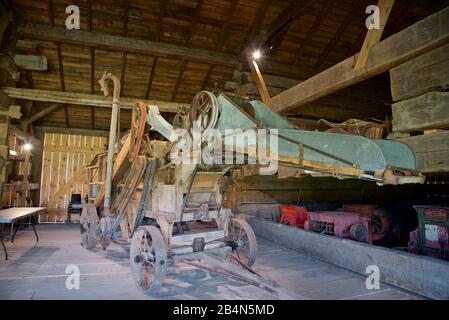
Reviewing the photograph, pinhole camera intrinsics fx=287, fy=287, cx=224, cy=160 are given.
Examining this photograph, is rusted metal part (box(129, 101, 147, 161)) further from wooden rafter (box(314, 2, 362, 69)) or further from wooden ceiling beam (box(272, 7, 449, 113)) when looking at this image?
wooden rafter (box(314, 2, 362, 69))

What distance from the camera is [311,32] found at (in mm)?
8586

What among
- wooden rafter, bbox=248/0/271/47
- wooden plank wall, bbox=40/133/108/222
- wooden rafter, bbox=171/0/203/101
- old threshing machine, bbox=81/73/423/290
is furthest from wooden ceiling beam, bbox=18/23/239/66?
wooden plank wall, bbox=40/133/108/222

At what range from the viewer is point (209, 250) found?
4488 millimetres

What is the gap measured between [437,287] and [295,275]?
198cm

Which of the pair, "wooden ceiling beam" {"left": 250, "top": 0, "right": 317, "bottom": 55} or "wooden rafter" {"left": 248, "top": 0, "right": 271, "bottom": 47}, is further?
"wooden rafter" {"left": 248, "top": 0, "right": 271, "bottom": 47}

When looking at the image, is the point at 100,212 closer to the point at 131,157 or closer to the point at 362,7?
the point at 131,157

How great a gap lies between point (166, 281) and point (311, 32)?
7849 mm

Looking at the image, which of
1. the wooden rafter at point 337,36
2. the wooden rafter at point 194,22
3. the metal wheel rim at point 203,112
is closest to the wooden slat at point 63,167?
the wooden rafter at point 194,22

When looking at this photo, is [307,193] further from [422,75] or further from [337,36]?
[422,75]

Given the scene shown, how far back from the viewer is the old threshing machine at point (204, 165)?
3.02 m

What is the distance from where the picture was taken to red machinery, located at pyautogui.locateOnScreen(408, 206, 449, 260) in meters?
5.17

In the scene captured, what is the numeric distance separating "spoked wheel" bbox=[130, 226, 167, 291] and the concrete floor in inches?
7.7

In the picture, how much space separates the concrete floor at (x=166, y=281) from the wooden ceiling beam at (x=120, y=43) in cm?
536
